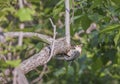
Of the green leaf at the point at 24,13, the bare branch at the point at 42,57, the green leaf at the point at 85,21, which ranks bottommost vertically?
the bare branch at the point at 42,57

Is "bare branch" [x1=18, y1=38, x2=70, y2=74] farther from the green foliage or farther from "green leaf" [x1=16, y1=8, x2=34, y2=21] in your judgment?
"green leaf" [x1=16, y1=8, x2=34, y2=21]

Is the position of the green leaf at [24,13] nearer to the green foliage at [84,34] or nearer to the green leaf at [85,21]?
the green foliage at [84,34]

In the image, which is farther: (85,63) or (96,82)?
(96,82)

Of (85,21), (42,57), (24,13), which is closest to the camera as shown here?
(24,13)

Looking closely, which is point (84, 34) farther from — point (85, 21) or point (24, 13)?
point (24, 13)

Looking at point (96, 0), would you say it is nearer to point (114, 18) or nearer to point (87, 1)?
point (87, 1)

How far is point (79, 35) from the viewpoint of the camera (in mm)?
2730

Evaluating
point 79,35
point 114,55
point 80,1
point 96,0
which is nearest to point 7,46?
point 79,35

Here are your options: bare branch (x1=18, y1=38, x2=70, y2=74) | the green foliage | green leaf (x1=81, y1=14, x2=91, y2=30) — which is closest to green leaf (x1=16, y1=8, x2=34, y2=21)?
the green foliage

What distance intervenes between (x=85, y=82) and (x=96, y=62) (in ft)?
3.05

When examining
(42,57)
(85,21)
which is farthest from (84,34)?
(42,57)

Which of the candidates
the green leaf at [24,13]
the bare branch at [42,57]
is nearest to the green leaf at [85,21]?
the bare branch at [42,57]

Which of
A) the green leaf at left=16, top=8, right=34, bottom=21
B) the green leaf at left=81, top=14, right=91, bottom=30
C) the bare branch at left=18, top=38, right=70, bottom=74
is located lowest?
the bare branch at left=18, top=38, right=70, bottom=74

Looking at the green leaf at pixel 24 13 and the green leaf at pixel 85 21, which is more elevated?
the green leaf at pixel 24 13
